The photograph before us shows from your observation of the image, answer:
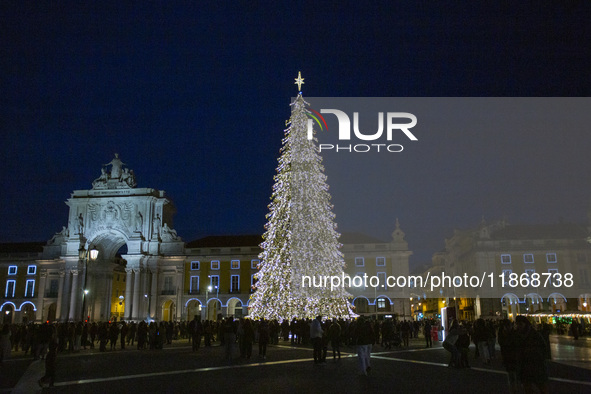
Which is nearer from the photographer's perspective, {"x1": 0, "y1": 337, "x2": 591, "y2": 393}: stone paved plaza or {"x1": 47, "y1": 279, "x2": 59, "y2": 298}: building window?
{"x1": 0, "y1": 337, "x2": 591, "y2": 393}: stone paved plaza

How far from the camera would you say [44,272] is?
6153 centimetres

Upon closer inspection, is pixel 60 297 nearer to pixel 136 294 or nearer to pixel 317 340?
pixel 136 294

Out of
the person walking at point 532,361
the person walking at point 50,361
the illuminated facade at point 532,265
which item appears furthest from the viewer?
the illuminated facade at point 532,265

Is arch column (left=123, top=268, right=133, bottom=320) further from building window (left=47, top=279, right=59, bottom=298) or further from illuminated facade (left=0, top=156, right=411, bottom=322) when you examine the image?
building window (left=47, top=279, right=59, bottom=298)

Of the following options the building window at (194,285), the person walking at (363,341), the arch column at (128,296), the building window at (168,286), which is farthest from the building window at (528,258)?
the person walking at (363,341)

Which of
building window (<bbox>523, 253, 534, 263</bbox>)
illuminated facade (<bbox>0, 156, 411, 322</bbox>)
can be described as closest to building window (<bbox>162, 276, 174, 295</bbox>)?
illuminated facade (<bbox>0, 156, 411, 322</bbox>)

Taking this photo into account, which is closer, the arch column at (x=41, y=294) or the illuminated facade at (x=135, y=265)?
the illuminated facade at (x=135, y=265)

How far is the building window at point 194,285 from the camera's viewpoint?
5947 cm

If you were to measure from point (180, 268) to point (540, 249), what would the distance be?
130ft

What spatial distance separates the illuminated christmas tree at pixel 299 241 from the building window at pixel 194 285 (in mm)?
33210

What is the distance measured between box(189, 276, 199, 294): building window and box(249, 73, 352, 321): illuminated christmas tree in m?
33.2

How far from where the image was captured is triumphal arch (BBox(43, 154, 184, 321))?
58625mm

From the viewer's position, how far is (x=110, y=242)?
62.2 m

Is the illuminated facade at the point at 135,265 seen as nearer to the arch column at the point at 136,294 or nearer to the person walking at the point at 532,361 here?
the arch column at the point at 136,294
